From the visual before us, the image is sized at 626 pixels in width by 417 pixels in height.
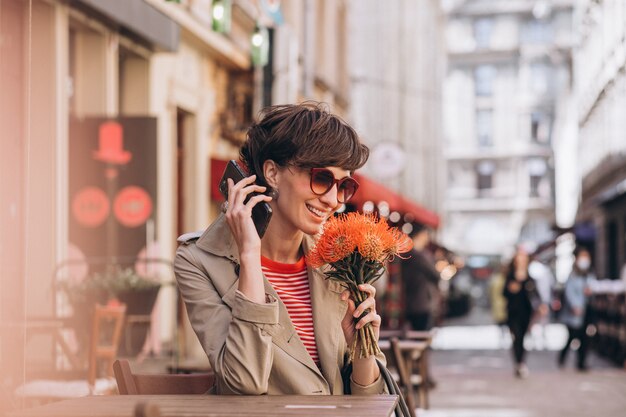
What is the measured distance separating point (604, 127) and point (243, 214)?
37.7m

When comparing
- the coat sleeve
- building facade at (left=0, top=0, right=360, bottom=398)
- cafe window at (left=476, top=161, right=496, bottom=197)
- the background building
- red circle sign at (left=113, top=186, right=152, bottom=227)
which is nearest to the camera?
the coat sleeve

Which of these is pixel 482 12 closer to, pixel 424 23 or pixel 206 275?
pixel 424 23

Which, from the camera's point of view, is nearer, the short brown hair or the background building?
the short brown hair

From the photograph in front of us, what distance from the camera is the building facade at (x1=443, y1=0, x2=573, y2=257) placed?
263 ft

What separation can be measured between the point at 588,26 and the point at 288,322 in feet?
145

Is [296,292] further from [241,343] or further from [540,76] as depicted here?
[540,76]

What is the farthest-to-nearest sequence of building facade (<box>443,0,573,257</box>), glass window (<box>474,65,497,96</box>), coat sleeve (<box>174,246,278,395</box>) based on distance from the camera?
glass window (<box>474,65,497,96</box>) → building facade (<box>443,0,573,257</box>) → coat sleeve (<box>174,246,278,395</box>)

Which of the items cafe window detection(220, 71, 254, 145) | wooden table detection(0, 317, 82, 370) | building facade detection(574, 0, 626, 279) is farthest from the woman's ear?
building facade detection(574, 0, 626, 279)

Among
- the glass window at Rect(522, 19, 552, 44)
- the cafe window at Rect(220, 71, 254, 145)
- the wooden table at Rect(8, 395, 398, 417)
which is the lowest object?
the wooden table at Rect(8, 395, 398, 417)

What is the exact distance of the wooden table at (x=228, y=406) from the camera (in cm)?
307

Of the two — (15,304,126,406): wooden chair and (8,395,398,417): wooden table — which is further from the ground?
(8,395,398,417): wooden table

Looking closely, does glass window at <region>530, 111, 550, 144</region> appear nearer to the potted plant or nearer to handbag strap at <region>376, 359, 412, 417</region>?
the potted plant

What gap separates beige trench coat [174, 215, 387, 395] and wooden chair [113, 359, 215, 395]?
34 centimetres

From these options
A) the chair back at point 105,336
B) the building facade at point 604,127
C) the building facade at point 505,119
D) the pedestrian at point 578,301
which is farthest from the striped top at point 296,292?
the building facade at point 505,119
